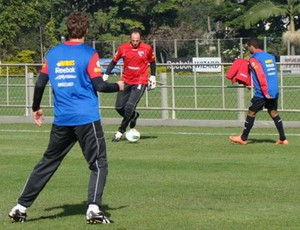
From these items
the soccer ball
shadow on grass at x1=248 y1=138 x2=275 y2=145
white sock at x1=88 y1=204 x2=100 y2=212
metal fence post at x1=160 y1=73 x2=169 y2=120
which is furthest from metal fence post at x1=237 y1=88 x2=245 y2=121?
white sock at x1=88 y1=204 x2=100 y2=212

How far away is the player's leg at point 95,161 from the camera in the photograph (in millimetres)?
9469

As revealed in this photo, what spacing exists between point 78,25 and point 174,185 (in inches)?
134

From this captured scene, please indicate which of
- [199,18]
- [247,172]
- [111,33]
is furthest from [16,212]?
[199,18]

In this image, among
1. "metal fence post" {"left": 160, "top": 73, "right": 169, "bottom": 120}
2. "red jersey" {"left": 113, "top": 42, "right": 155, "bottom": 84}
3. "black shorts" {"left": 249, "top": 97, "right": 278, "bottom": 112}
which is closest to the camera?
"black shorts" {"left": 249, "top": 97, "right": 278, "bottom": 112}

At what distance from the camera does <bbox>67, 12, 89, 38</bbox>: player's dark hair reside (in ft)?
30.9

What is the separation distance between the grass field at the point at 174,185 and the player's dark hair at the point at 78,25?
5.91 feet

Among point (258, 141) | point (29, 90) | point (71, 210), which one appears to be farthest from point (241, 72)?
point (29, 90)

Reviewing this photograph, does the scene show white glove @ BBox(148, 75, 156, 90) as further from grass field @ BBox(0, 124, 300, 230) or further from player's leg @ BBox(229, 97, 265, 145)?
player's leg @ BBox(229, 97, 265, 145)

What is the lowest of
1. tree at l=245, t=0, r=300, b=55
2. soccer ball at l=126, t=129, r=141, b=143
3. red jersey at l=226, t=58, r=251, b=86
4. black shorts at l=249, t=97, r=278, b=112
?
soccer ball at l=126, t=129, r=141, b=143

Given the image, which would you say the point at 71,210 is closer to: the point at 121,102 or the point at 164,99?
the point at 121,102

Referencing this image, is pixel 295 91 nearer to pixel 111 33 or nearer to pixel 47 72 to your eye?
pixel 47 72

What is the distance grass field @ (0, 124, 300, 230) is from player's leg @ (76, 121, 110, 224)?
165 mm

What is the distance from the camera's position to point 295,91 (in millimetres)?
Result: 29094

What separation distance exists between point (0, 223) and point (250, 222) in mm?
2386
